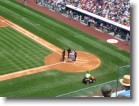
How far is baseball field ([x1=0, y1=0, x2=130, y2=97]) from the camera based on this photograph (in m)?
19.9

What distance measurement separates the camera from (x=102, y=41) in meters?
27.5

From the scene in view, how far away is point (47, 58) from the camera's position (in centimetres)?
2397

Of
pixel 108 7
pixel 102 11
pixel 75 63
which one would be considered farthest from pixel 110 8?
pixel 75 63

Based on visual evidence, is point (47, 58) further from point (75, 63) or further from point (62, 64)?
point (75, 63)

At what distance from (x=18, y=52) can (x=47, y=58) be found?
219 centimetres

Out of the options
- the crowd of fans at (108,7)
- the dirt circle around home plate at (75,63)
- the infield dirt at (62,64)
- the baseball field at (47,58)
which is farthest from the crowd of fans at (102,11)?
the infield dirt at (62,64)

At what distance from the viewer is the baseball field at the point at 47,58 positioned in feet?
65.4

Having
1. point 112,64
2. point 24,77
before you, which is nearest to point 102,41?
point 112,64

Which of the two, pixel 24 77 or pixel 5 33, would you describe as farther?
pixel 5 33

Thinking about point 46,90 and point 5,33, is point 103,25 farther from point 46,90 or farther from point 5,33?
point 46,90

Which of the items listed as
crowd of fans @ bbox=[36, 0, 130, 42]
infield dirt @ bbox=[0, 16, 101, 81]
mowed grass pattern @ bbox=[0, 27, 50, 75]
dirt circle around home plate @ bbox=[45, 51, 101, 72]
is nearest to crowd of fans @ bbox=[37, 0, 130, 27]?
crowd of fans @ bbox=[36, 0, 130, 42]

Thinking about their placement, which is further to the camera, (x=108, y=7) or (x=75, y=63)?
(x=108, y=7)

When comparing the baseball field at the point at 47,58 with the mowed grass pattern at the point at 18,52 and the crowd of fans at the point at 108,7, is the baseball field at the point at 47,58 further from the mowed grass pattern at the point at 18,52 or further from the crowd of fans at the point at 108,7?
the crowd of fans at the point at 108,7

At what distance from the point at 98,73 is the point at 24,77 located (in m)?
4.51
